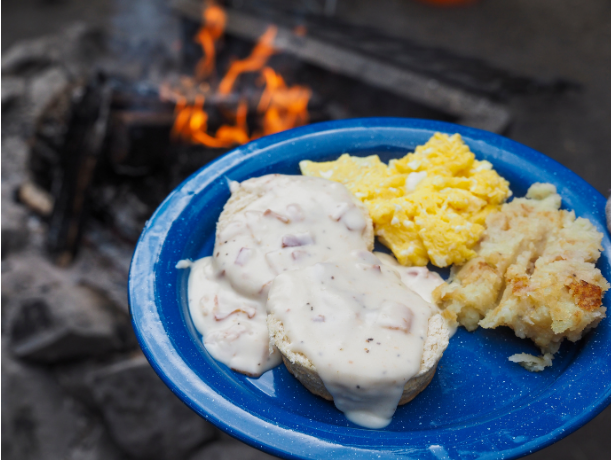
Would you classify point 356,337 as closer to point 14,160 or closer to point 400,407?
point 400,407

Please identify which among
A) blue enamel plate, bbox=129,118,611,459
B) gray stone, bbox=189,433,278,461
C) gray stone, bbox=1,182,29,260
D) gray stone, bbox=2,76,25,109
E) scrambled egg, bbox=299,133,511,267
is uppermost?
scrambled egg, bbox=299,133,511,267

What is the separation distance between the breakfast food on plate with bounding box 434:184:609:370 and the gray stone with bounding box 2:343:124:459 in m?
2.40

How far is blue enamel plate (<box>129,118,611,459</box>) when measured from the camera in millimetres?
1618

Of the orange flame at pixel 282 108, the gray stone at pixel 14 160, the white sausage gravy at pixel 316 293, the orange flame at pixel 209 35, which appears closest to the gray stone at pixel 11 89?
the gray stone at pixel 14 160

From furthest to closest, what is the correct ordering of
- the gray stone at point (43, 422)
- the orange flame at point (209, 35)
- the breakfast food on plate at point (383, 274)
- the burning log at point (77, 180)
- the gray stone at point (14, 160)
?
1. the orange flame at point (209, 35)
2. the gray stone at point (14, 160)
3. the burning log at point (77, 180)
4. the gray stone at point (43, 422)
5. the breakfast food on plate at point (383, 274)

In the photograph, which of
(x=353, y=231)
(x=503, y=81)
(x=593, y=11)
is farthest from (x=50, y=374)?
(x=593, y=11)

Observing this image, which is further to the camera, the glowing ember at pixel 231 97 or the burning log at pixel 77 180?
the glowing ember at pixel 231 97

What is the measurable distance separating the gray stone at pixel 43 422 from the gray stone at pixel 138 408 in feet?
0.68

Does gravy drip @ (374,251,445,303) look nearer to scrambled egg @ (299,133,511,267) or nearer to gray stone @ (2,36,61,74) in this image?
scrambled egg @ (299,133,511,267)

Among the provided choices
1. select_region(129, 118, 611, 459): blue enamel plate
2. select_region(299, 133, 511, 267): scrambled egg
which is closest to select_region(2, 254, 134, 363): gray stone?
select_region(129, 118, 611, 459): blue enamel plate

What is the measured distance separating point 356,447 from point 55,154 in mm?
3518

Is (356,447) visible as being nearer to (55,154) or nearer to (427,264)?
(427,264)

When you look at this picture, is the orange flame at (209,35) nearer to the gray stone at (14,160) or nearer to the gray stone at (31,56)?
the gray stone at (31,56)

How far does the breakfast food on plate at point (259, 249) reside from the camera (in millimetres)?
1929
